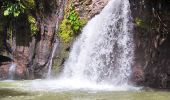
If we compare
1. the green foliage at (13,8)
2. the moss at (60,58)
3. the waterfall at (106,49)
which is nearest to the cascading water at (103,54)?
the waterfall at (106,49)

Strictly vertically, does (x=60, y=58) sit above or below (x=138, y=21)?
below

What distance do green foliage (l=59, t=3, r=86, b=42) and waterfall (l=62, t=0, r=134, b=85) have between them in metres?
0.28

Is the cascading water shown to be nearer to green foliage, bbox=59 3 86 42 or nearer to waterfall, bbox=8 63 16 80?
green foliage, bbox=59 3 86 42

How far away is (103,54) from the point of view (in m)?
16.3

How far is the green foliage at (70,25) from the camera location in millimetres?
17562

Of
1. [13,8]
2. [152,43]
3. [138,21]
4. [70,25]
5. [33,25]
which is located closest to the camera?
[152,43]

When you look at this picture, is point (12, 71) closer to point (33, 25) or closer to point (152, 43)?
point (33, 25)

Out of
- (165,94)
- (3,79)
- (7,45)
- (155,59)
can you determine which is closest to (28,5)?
(7,45)

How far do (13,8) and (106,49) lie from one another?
158 inches

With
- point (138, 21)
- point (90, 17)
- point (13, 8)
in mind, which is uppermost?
point (13, 8)

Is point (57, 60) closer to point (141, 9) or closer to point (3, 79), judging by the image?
point (3, 79)

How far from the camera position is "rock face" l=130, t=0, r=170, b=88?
14.7 m

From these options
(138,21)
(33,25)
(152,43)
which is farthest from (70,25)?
(152,43)

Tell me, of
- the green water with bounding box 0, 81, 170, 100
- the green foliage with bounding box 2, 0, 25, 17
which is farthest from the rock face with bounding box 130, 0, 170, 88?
the green foliage with bounding box 2, 0, 25, 17
